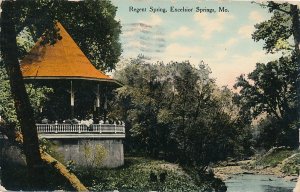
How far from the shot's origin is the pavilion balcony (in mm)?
6840

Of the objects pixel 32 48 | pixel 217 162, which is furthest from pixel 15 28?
pixel 217 162

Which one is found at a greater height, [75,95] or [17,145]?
[75,95]

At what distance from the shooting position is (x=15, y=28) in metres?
6.68

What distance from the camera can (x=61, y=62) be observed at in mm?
6953

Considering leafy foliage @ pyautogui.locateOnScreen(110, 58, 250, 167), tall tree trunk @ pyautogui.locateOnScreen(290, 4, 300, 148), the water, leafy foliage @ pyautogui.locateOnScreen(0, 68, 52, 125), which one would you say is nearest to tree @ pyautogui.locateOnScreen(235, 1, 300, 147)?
tall tree trunk @ pyautogui.locateOnScreen(290, 4, 300, 148)

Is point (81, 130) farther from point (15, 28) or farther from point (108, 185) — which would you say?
point (15, 28)

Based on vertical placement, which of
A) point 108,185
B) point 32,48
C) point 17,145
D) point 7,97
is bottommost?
point 108,185

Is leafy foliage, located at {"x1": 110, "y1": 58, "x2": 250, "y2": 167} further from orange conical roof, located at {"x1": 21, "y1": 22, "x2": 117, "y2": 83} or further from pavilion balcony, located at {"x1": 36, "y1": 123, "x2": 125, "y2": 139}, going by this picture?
orange conical roof, located at {"x1": 21, "y1": 22, "x2": 117, "y2": 83}

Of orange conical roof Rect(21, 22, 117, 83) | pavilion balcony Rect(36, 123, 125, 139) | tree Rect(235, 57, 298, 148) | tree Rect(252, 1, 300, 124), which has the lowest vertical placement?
pavilion balcony Rect(36, 123, 125, 139)

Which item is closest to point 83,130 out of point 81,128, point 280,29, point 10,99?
point 81,128

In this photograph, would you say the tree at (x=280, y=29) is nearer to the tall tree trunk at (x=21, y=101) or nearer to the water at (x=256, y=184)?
the water at (x=256, y=184)

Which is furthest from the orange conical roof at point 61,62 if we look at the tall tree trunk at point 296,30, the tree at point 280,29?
the tall tree trunk at point 296,30

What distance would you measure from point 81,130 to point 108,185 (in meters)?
0.62

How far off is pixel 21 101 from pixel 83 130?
2.27 feet
